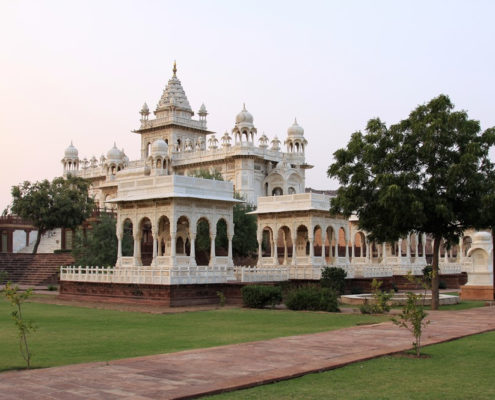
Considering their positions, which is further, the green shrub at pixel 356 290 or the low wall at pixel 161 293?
the green shrub at pixel 356 290

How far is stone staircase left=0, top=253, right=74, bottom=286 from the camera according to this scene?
141ft

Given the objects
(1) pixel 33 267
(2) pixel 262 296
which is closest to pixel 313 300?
(2) pixel 262 296

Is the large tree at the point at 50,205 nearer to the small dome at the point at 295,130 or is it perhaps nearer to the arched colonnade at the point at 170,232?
the arched colonnade at the point at 170,232

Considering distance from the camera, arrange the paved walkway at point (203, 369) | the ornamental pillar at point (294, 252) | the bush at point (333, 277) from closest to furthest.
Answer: the paved walkway at point (203, 369)
the bush at point (333, 277)
the ornamental pillar at point (294, 252)

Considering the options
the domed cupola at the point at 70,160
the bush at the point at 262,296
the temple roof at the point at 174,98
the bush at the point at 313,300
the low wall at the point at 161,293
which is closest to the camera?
the bush at the point at 313,300

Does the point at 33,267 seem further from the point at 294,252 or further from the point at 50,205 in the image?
the point at 294,252

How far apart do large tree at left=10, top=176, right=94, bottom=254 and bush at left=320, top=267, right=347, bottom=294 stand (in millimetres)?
24512

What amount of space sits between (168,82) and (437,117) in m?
50.3

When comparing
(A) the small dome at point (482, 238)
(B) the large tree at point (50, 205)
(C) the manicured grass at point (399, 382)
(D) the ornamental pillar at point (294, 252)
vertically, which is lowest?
(C) the manicured grass at point (399, 382)

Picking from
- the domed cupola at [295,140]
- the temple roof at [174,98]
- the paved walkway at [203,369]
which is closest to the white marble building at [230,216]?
the domed cupola at [295,140]

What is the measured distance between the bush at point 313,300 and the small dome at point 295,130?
39.4 m

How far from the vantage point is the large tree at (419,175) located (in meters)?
22.7

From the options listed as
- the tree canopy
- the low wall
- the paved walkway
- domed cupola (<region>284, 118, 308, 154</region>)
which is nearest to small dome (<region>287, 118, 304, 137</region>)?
domed cupola (<region>284, 118, 308, 154</region>)

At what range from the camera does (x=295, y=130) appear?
204ft
